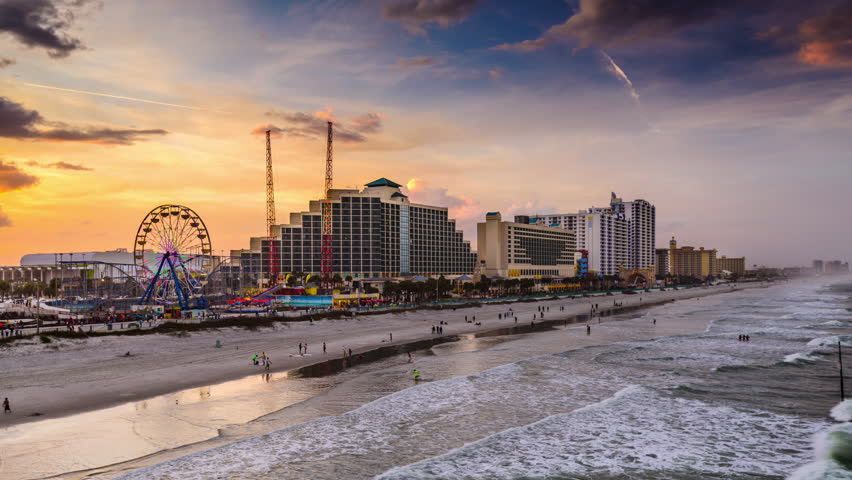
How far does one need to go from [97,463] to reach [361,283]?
130391 millimetres

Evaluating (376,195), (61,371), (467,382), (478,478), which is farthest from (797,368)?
(376,195)

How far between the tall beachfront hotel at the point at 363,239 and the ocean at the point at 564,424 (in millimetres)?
112033

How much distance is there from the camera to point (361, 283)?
501 ft

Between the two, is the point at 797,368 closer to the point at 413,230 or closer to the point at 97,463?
the point at 97,463

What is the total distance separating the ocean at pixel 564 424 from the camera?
75.9ft

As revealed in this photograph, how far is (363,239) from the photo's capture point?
160500 mm

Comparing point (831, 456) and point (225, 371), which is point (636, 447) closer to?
point (831, 456)

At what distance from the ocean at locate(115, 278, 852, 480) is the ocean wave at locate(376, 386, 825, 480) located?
0.09 meters

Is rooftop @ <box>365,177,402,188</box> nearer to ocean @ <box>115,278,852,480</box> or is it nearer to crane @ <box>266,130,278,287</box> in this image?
crane @ <box>266,130,278,287</box>

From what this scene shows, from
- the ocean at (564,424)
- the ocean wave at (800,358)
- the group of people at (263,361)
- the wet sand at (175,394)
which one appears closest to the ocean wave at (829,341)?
the ocean at (564,424)

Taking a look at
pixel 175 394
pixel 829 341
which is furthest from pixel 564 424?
pixel 829 341

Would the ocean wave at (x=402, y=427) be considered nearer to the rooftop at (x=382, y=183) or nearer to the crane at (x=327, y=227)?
the crane at (x=327, y=227)

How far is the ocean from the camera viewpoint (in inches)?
910

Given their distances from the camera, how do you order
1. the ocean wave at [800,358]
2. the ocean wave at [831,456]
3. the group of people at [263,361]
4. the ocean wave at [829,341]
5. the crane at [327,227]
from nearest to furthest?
1. the ocean wave at [831,456]
2. the group of people at [263,361]
3. the ocean wave at [800,358]
4. the ocean wave at [829,341]
5. the crane at [327,227]
